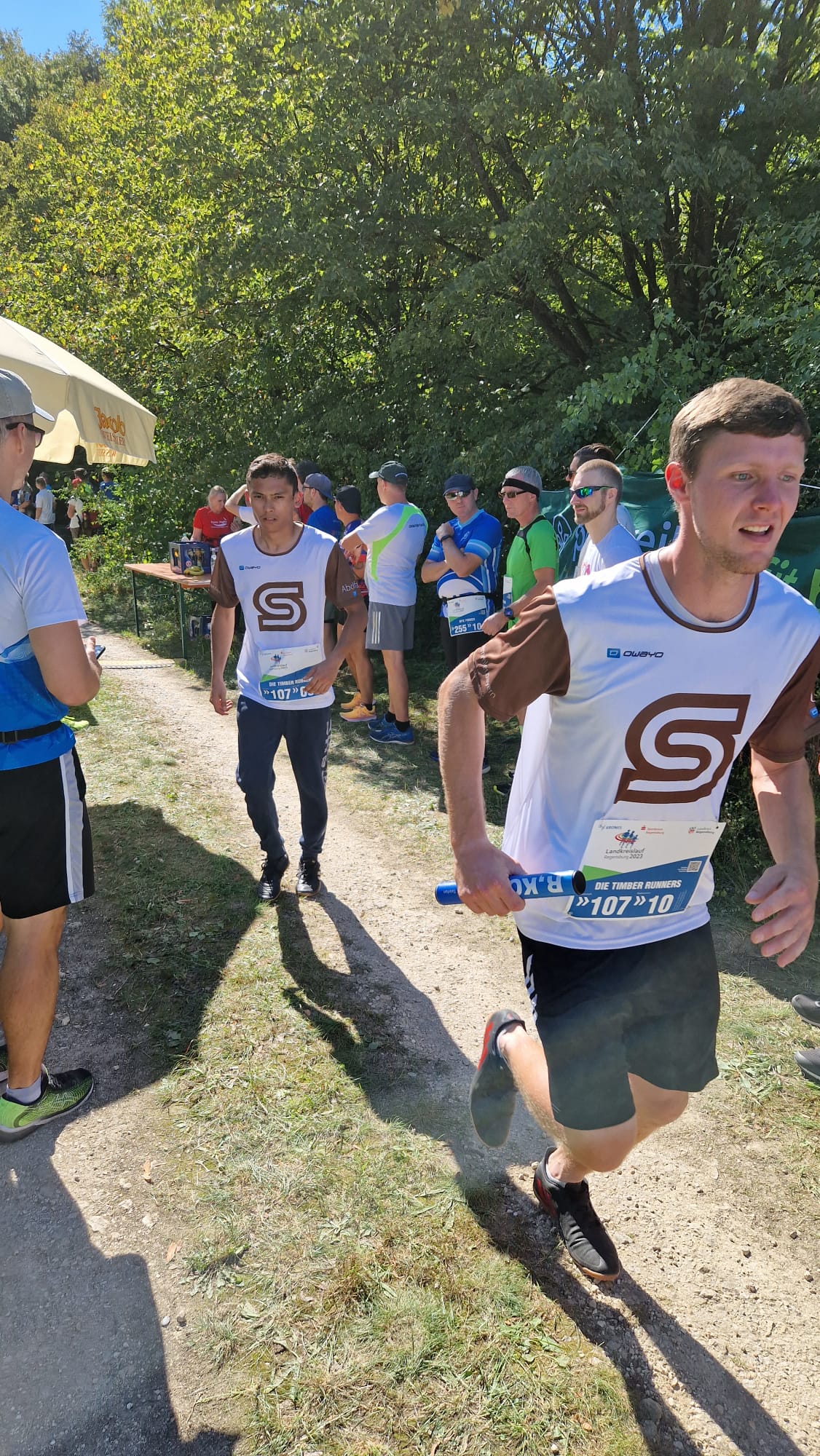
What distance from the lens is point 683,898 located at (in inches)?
86.0

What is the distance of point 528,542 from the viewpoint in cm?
598

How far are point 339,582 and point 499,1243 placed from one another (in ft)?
A: 9.80

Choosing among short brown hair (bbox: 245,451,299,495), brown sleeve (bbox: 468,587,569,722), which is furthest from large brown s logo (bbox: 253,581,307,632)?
brown sleeve (bbox: 468,587,569,722)

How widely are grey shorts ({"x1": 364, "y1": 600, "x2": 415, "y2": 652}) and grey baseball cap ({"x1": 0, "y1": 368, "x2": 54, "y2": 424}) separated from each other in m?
4.88

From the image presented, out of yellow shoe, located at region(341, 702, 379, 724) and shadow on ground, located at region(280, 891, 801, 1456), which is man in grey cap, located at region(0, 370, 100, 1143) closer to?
shadow on ground, located at region(280, 891, 801, 1456)

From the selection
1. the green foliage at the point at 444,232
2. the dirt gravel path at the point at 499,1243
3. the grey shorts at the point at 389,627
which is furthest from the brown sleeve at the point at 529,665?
the grey shorts at the point at 389,627

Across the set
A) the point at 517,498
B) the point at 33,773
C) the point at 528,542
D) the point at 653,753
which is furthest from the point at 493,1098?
the point at 517,498

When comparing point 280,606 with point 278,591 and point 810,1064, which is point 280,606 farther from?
point 810,1064

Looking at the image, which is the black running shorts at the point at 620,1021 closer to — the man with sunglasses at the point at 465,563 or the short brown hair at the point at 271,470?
the short brown hair at the point at 271,470

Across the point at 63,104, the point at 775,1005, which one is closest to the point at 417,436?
the point at 775,1005

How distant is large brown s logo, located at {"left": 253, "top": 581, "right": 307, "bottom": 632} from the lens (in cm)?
423

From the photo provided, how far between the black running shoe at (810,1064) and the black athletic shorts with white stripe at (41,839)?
2.82m

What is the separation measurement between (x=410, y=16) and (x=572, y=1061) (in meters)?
10.2

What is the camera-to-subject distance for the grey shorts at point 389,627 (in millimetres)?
7500
